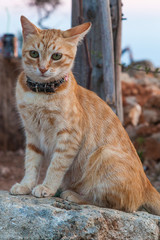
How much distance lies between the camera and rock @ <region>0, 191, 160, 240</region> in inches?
90.4

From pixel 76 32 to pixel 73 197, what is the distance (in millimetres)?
1502

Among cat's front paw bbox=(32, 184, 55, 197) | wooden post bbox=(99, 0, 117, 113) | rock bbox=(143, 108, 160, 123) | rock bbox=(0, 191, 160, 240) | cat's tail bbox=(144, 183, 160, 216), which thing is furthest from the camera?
rock bbox=(143, 108, 160, 123)

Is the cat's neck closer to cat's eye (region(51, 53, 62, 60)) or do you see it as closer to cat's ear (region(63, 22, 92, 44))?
cat's eye (region(51, 53, 62, 60))

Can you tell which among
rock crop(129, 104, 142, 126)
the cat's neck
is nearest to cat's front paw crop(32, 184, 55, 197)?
the cat's neck

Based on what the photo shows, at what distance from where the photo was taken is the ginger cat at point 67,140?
110 inches

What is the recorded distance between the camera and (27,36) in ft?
9.85

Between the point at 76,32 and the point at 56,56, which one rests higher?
the point at 76,32

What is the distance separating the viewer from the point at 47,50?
283 centimetres

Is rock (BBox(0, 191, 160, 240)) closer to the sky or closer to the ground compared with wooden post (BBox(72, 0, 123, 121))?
closer to the ground

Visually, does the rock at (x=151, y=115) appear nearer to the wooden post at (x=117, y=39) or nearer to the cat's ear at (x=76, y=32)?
the wooden post at (x=117, y=39)

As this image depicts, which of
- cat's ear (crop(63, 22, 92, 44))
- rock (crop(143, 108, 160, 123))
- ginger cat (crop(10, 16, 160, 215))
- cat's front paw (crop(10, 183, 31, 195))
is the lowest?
rock (crop(143, 108, 160, 123))

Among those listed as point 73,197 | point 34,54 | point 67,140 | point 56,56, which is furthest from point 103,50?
point 73,197

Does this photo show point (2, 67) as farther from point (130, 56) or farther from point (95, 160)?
point (95, 160)

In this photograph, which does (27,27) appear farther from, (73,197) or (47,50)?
(73,197)
